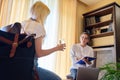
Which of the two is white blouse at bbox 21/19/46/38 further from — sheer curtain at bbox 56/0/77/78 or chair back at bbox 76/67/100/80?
sheer curtain at bbox 56/0/77/78

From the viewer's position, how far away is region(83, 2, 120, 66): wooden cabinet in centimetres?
313

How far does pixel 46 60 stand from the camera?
3.02 metres

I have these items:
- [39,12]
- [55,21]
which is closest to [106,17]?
[55,21]

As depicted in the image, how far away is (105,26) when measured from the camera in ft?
11.9

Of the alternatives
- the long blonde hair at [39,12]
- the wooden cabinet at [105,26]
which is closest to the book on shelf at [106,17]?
the wooden cabinet at [105,26]

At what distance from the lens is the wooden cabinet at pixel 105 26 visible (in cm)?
313

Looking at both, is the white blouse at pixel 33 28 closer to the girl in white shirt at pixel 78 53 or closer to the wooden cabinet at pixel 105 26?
the girl in white shirt at pixel 78 53

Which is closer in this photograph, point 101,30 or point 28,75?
point 28,75

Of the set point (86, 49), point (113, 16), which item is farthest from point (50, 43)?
point (113, 16)

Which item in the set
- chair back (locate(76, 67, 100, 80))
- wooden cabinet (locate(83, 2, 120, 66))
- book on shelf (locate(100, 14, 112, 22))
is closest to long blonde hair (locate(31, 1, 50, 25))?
chair back (locate(76, 67, 100, 80))

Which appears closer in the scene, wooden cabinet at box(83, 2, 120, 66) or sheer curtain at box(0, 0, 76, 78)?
sheer curtain at box(0, 0, 76, 78)

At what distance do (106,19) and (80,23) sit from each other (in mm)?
721

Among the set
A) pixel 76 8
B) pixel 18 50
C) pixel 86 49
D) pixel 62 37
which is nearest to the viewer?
pixel 18 50

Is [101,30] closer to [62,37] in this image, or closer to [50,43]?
[62,37]
